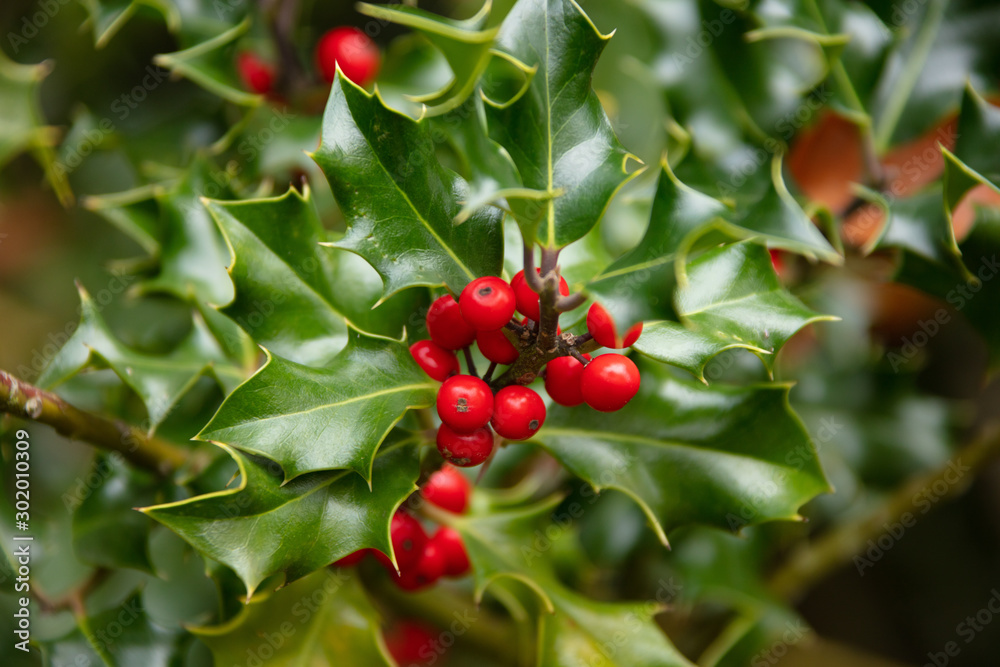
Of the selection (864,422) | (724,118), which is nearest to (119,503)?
(724,118)

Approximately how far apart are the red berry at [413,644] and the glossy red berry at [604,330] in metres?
0.84

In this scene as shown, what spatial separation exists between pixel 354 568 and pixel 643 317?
1.81 feet

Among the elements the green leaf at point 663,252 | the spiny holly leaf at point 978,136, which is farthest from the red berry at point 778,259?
the green leaf at point 663,252

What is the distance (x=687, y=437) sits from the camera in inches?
31.5

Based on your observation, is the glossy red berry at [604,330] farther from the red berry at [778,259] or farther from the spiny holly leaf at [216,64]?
the spiny holly leaf at [216,64]

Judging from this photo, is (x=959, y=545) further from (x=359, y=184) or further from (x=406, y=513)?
(x=359, y=184)

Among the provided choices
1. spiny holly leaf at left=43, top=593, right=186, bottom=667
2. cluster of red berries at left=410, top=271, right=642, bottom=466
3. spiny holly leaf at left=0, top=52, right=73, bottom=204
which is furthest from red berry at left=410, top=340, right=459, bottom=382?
spiny holly leaf at left=0, top=52, right=73, bottom=204

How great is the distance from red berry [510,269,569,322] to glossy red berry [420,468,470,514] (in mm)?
364

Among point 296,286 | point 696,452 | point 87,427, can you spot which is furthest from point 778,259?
point 87,427

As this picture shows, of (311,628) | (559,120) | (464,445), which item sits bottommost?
(311,628)

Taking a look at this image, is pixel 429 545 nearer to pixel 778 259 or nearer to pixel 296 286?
pixel 296 286

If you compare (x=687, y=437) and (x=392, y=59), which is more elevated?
(x=392, y=59)

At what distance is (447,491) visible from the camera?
3.14 feet

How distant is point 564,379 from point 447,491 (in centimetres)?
36
